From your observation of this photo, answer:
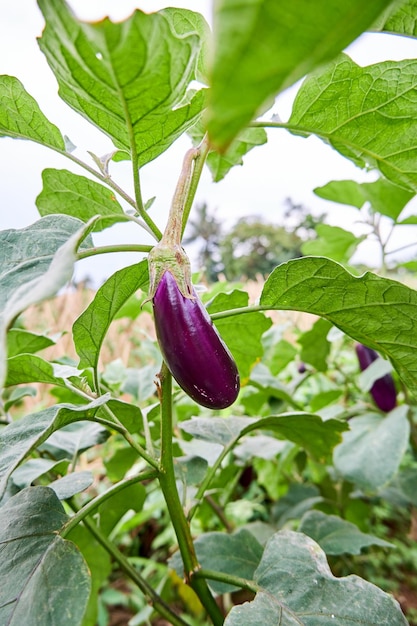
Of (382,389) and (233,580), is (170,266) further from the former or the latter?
(382,389)

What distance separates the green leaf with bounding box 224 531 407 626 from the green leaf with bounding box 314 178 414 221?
560 mm

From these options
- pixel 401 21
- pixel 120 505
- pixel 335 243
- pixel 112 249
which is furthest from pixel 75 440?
pixel 335 243

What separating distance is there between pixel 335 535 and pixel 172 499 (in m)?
0.28

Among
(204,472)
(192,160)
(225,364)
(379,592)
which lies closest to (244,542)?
(204,472)

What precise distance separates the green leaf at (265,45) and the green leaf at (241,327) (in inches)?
15.1

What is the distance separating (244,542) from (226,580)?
148mm

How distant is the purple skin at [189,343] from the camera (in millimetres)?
326

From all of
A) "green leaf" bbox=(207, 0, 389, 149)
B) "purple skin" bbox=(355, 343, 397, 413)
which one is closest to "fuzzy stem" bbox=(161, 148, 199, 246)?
"green leaf" bbox=(207, 0, 389, 149)

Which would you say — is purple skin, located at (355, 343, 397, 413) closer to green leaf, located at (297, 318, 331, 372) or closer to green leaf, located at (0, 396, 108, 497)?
green leaf, located at (297, 318, 331, 372)

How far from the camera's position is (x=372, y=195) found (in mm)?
848

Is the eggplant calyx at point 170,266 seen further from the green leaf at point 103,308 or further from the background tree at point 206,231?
the background tree at point 206,231

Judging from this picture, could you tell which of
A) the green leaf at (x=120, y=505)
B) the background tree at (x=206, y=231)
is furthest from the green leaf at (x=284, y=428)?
the background tree at (x=206, y=231)

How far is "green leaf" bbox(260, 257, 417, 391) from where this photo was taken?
1.24ft

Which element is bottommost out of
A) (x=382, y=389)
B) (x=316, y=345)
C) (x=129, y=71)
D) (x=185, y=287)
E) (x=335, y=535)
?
(x=335, y=535)
